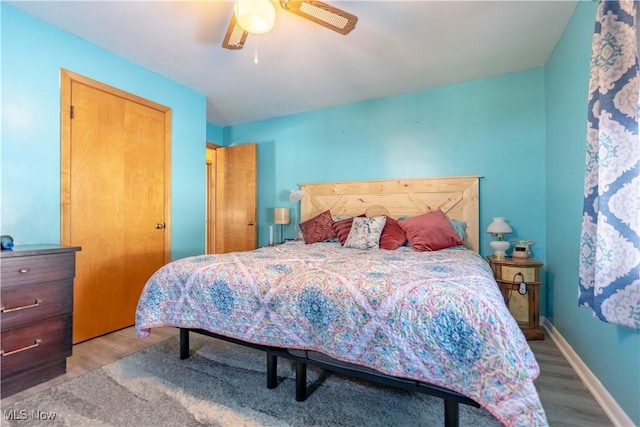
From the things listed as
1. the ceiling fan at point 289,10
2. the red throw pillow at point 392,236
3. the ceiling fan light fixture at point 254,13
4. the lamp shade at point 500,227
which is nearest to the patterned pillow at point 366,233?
the red throw pillow at point 392,236

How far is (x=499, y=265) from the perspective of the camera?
8.47ft

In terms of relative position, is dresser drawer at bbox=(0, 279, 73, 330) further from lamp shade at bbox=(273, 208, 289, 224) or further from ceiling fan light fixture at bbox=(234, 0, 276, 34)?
lamp shade at bbox=(273, 208, 289, 224)

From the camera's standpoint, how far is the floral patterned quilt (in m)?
1.04

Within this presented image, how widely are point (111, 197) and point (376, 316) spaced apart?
8.75ft

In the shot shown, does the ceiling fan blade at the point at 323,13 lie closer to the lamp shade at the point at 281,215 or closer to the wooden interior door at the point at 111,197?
the wooden interior door at the point at 111,197

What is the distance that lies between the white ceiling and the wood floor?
2.57 metres

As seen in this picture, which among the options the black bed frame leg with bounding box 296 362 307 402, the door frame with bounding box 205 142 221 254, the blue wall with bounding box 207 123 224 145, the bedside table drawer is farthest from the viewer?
the door frame with bounding box 205 142 221 254

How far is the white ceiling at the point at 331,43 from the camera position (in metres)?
2.03

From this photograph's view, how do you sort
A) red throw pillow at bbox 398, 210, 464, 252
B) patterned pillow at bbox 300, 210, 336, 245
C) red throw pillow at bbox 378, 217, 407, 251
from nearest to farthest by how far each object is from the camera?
red throw pillow at bbox 398, 210, 464, 252 → red throw pillow at bbox 378, 217, 407, 251 → patterned pillow at bbox 300, 210, 336, 245

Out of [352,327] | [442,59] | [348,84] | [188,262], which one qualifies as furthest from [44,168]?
[442,59]

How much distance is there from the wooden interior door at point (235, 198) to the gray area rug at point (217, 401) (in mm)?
2531

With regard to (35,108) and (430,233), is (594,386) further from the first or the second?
(35,108)

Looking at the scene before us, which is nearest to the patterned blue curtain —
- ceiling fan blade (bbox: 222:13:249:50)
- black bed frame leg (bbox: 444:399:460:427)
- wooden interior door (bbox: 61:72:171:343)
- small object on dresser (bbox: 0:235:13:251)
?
black bed frame leg (bbox: 444:399:460:427)

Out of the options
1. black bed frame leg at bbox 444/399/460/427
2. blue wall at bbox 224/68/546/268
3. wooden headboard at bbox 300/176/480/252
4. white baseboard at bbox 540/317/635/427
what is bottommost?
white baseboard at bbox 540/317/635/427
